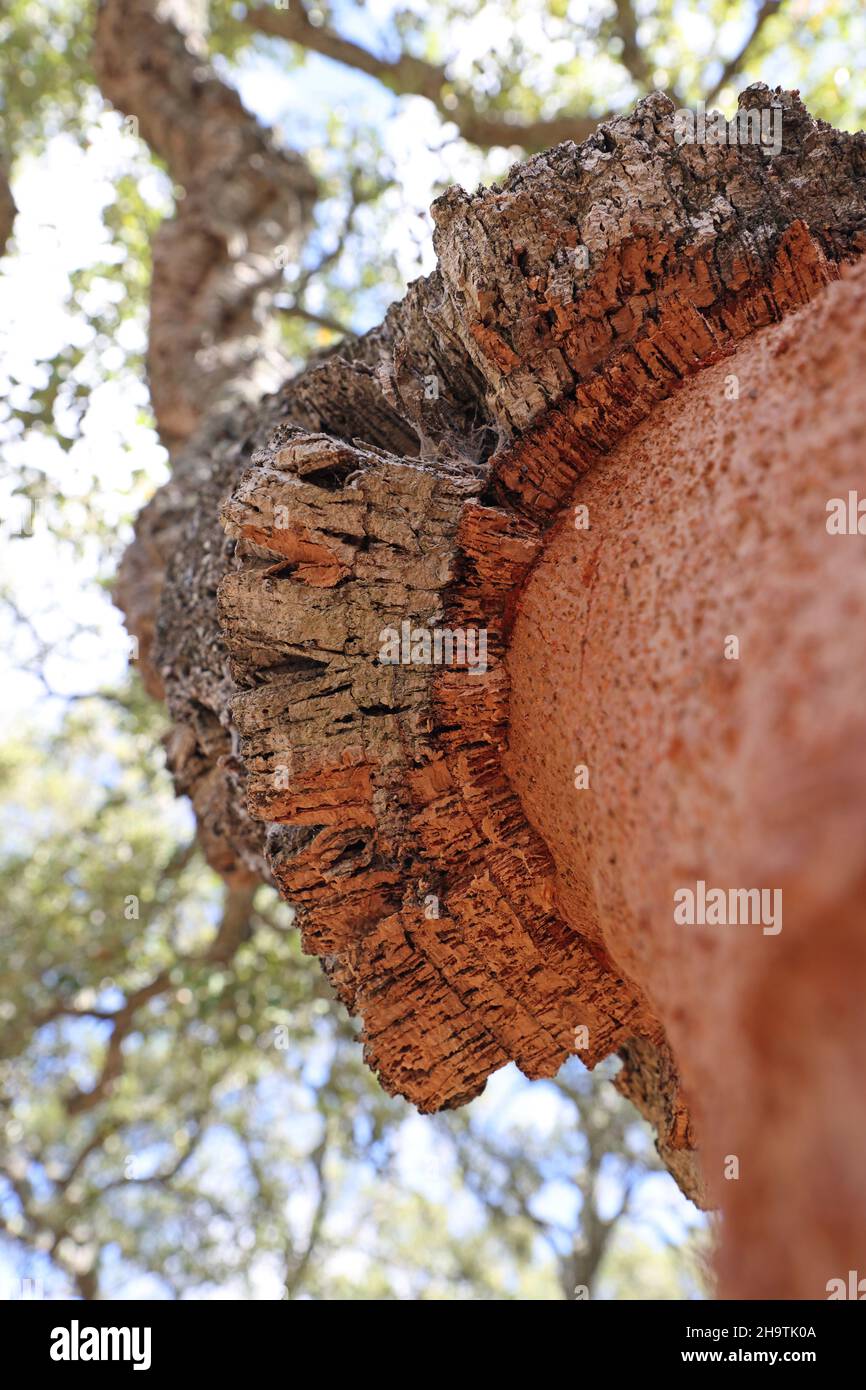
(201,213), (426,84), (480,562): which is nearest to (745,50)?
(426,84)

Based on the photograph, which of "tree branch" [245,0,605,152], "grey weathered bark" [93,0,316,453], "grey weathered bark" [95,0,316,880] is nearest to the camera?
"grey weathered bark" [95,0,316,880]

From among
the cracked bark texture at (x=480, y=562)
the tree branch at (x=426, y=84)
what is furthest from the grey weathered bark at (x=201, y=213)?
the cracked bark texture at (x=480, y=562)

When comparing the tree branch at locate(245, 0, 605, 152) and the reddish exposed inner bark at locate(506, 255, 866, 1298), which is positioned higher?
the tree branch at locate(245, 0, 605, 152)

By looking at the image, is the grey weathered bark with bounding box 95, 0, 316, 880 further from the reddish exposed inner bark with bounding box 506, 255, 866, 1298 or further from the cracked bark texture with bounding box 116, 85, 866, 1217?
the reddish exposed inner bark with bounding box 506, 255, 866, 1298

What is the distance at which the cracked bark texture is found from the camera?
7.55 ft

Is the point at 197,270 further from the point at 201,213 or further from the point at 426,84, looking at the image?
the point at 426,84

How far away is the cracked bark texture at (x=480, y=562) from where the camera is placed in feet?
7.55

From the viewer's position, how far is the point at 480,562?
7.74 ft

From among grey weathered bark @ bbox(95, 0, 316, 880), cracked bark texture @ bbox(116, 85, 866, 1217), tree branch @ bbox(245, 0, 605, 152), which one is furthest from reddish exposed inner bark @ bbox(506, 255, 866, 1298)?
tree branch @ bbox(245, 0, 605, 152)

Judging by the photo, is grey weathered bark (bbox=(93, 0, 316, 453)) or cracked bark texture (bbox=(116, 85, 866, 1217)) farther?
grey weathered bark (bbox=(93, 0, 316, 453))

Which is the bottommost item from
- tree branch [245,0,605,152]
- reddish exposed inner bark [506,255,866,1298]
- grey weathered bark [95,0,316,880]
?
reddish exposed inner bark [506,255,866,1298]

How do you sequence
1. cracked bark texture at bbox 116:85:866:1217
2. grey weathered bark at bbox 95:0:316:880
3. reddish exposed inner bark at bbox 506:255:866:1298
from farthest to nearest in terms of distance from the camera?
grey weathered bark at bbox 95:0:316:880 → cracked bark texture at bbox 116:85:866:1217 → reddish exposed inner bark at bbox 506:255:866:1298

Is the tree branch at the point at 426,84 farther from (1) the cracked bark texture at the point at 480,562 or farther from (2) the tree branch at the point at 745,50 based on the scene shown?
(1) the cracked bark texture at the point at 480,562

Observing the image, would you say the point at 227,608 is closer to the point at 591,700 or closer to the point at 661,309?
the point at 591,700
